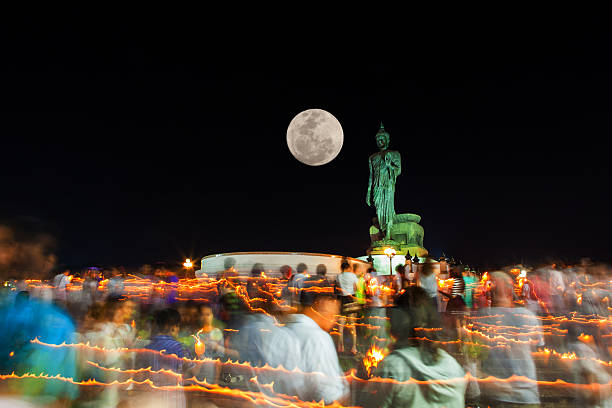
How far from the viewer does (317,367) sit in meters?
3.93

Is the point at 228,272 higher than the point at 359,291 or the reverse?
higher

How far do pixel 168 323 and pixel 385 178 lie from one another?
27877 mm

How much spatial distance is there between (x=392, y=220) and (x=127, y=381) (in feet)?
92.2

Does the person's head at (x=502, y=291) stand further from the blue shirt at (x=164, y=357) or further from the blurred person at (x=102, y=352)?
the blurred person at (x=102, y=352)

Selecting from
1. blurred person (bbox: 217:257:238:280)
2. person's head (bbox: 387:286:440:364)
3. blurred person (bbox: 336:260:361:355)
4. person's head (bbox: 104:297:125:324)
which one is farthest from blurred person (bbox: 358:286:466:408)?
blurred person (bbox: 217:257:238:280)

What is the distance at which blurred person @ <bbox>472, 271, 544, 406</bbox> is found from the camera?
4.62m

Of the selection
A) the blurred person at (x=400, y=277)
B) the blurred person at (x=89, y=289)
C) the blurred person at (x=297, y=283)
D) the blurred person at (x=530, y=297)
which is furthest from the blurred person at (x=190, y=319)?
the blurred person at (x=89, y=289)

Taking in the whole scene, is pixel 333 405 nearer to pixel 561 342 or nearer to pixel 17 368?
pixel 17 368

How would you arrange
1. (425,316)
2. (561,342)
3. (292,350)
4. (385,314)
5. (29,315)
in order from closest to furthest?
(292,350) < (425,316) < (29,315) < (561,342) < (385,314)

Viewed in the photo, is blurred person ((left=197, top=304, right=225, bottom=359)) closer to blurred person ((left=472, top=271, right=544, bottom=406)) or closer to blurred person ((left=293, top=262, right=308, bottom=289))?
blurred person ((left=472, top=271, right=544, bottom=406))

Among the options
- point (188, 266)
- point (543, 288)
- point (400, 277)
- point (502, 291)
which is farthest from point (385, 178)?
point (502, 291)

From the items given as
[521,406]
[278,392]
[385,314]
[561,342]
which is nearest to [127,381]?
[278,392]

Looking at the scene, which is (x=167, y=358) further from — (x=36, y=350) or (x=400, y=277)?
(x=400, y=277)

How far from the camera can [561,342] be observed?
828cm
